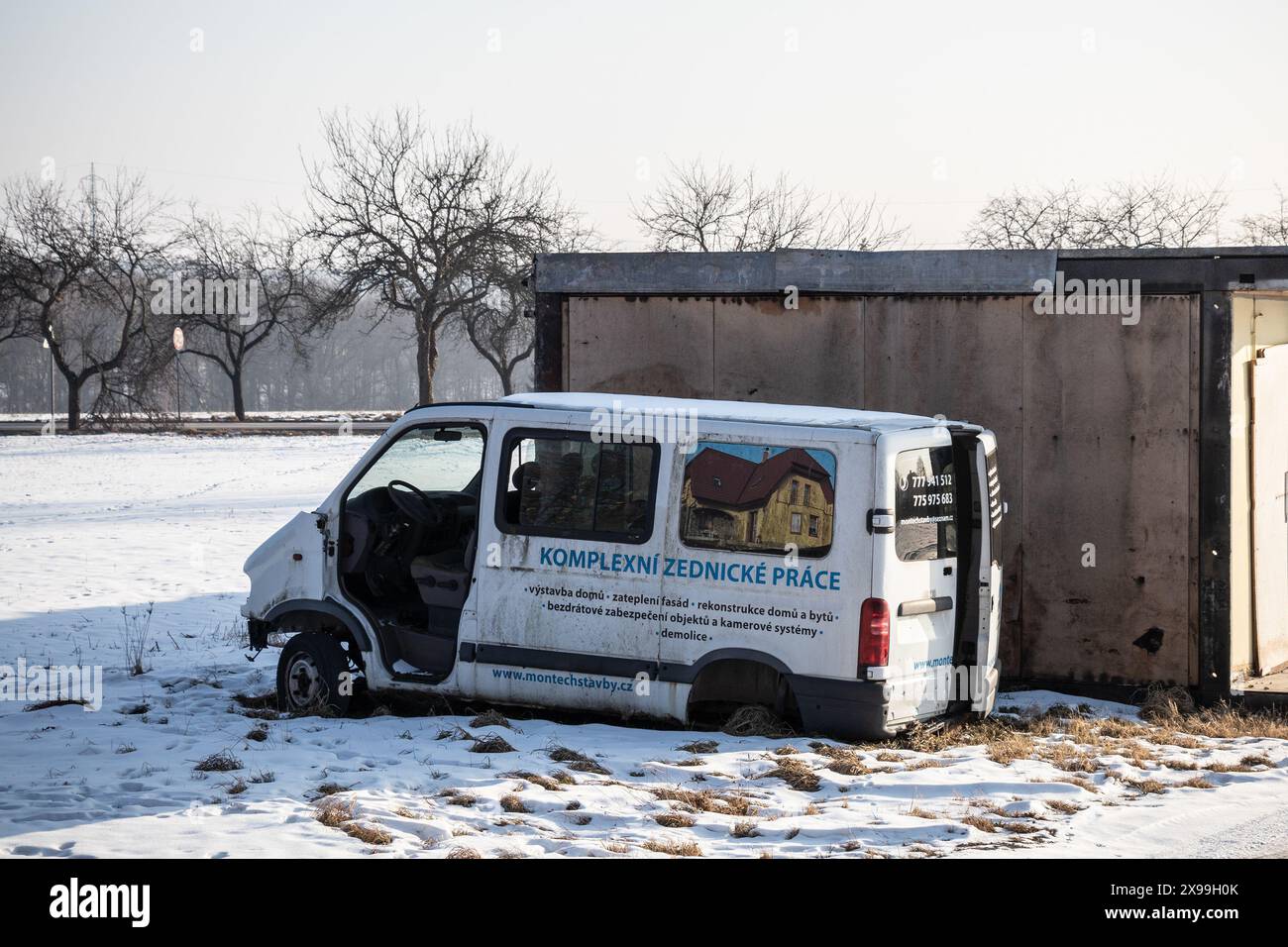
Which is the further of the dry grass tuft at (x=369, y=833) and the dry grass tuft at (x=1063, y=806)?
the dry grass tuft at (x=1063, y=806)

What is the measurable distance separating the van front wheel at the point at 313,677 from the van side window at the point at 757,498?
226 centimetres

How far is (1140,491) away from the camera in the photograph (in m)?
9.38

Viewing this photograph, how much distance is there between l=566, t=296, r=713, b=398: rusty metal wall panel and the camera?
33.5ft

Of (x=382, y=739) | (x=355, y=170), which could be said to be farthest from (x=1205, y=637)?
(x=355, y=170)

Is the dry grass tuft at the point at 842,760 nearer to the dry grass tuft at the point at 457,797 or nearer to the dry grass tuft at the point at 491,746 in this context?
the dry grass tuft at the point at 491,746

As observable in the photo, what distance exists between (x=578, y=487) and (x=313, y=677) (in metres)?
2.02

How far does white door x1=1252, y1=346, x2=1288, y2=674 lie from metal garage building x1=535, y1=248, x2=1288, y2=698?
0.08 feet

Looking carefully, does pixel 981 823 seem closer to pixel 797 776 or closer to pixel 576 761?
pixel 797 776

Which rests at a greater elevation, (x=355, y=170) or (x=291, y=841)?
(x=355, y=170)

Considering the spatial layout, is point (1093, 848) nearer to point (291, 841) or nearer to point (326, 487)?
point (291, 841)

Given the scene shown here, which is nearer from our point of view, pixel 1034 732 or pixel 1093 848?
pixel 1093 848

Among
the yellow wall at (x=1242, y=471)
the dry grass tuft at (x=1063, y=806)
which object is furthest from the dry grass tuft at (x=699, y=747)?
the yellow wall at (x=1242, y=471)

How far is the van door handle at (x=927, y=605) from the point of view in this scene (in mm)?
6914
